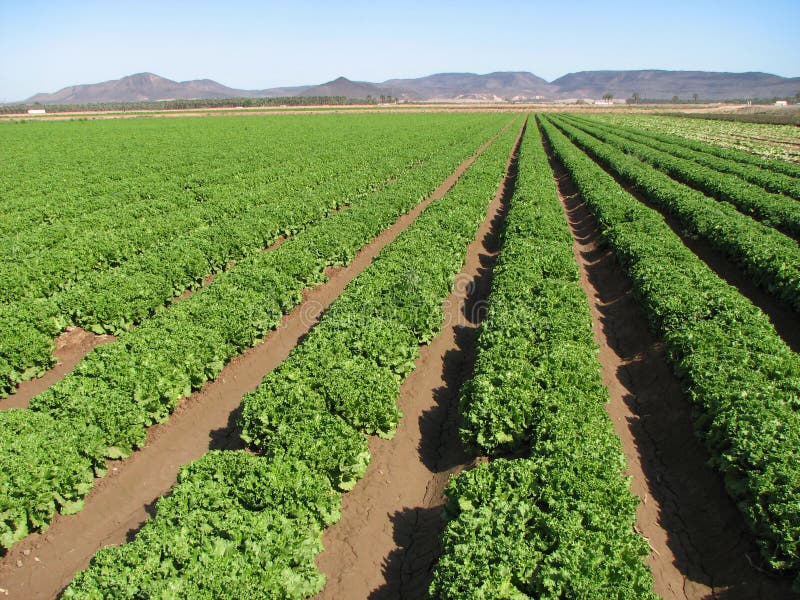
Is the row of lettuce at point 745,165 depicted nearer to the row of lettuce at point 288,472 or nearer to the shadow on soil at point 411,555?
the row of lettuce at point 288,472

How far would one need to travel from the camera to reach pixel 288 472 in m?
7.18

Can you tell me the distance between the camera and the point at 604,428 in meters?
8.01

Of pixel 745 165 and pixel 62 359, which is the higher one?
pixel 745 165

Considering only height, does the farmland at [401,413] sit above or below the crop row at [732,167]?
below

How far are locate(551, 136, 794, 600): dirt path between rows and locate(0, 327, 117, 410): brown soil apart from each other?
483 inches

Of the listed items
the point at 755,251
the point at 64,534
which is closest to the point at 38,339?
the point at 64,534

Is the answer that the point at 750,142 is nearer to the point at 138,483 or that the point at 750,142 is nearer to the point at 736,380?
the point at 736,380

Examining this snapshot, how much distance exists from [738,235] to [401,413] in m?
15.9

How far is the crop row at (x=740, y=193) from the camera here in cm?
2180

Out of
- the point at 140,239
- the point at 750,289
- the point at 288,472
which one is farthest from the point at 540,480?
the point at 140,239

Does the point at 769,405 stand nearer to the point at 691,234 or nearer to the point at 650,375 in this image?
the point at 650,375

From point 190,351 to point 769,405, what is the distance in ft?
37.5

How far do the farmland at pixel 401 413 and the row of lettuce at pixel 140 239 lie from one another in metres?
0.12

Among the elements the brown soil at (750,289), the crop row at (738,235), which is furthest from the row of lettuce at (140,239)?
the brown soil at (750,289)
